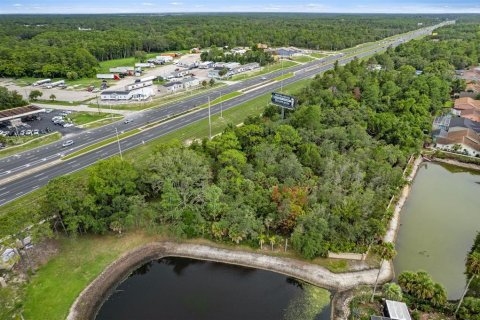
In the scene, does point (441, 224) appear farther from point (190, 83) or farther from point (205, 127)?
point (190, 83)

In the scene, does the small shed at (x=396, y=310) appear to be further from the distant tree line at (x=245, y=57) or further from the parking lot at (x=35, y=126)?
the distant tree line at (x=245, y=57)

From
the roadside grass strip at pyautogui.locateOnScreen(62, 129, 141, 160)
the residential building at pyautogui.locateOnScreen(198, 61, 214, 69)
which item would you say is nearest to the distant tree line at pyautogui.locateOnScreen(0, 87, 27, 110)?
the roadside grass strip at pyautogui.locateOnScreen(62, 129, 141, 160)

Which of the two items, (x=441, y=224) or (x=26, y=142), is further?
(x=26, y=142)

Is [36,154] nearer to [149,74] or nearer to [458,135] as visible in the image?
[149,74]

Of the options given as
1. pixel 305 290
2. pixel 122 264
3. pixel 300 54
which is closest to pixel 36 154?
pixel 122 264

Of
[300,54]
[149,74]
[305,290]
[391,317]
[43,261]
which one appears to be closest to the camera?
[391,317]

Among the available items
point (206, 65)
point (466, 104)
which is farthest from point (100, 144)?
point (466, 104)
